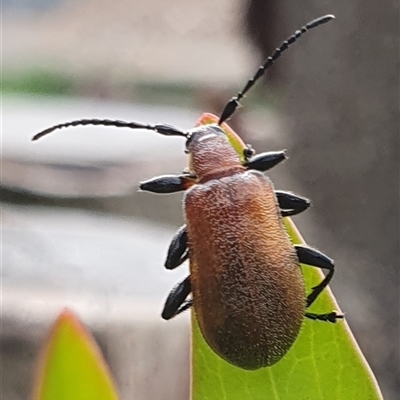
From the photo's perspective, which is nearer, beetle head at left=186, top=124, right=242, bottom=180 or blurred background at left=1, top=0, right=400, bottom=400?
beetle head at left=186, top=124, right=242, bottom=180

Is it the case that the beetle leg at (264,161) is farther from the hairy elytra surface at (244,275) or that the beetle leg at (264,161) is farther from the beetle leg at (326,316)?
the beetle leg at (326,316)

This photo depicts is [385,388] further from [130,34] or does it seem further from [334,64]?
[130,34]

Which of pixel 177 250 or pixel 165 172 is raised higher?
pixel 177 250

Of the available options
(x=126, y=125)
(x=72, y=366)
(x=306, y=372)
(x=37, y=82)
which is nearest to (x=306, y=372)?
(x=306, y=372)

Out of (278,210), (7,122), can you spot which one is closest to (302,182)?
(7,122)

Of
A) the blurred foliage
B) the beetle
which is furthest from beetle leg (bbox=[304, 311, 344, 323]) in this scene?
the blurred foliage

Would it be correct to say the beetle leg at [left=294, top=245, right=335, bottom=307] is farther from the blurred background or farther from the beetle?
the blurred background

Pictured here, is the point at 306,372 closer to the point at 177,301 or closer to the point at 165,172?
the point at 177,301
